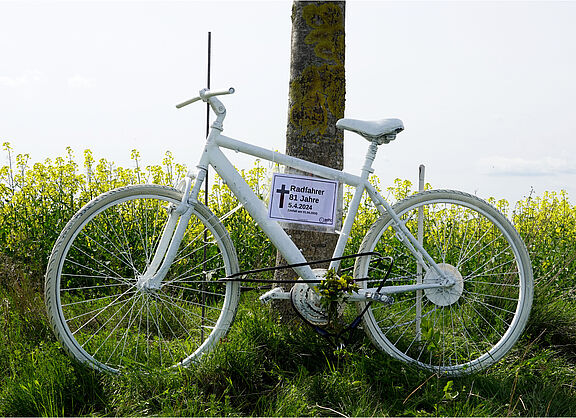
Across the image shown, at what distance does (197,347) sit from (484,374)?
1.67 meters

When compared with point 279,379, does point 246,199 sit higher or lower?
higher

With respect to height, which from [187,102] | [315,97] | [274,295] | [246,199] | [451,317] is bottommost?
[451,317]

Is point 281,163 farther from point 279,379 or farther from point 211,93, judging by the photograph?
point 279,379

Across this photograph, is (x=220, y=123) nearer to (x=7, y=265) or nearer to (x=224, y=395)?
(x=224, y=395)

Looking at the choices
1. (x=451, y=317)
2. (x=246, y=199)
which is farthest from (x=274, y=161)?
(x=451, y=317)

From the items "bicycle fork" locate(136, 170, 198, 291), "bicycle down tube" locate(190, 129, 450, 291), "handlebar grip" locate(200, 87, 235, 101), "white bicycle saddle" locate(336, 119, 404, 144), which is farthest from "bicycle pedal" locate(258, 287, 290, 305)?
"handlebar grip" locate(200, 87, 235, 101)

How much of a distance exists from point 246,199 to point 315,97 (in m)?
0.84

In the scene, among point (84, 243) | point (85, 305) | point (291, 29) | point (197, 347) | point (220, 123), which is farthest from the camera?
point (84, 243)

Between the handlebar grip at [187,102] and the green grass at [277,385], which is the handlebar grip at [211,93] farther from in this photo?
the green grass at [277,385]

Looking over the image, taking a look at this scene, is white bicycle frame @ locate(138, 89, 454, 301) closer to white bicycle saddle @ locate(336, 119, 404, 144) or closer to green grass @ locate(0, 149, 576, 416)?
white bicycle saddle @ locate(336, 119, 404, 144)

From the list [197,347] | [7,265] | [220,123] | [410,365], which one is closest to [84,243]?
[7,265]

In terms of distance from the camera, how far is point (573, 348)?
417 cm

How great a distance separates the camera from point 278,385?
10.6ft

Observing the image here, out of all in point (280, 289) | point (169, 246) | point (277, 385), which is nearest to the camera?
point (277, 385)
